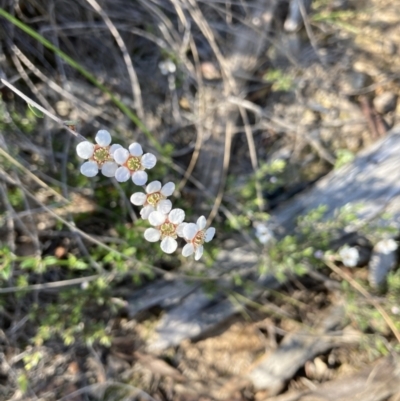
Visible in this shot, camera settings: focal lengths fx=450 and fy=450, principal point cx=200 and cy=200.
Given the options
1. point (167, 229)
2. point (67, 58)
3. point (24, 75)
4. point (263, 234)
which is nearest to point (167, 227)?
point (167, 229)

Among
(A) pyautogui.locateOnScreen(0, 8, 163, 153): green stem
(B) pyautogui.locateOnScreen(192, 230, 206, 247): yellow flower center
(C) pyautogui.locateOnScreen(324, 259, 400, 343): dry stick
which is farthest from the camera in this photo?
(C) pyautogui.locateOnScreen(324, 259, 400, 343): dry stick

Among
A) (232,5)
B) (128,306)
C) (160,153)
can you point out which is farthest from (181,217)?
(232,5)

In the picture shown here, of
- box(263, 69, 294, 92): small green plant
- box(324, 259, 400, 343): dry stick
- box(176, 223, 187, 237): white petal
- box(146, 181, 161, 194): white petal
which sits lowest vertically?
box(324, 259, 400, 343): dry stick

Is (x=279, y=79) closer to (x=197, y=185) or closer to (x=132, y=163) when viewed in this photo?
(x=197, y=185)

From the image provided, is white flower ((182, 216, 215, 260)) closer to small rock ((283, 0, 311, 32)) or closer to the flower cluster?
the flower cluster

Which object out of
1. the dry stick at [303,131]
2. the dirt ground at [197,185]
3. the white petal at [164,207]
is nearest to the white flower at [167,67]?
the dirt ground at [197,185]

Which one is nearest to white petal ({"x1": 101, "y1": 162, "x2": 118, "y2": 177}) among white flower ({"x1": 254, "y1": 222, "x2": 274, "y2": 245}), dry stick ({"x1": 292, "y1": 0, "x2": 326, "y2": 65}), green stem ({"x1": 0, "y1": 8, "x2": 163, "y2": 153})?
green stem ({"x1": 0, "y1": 8, "x2": 163, "y2": 153})
